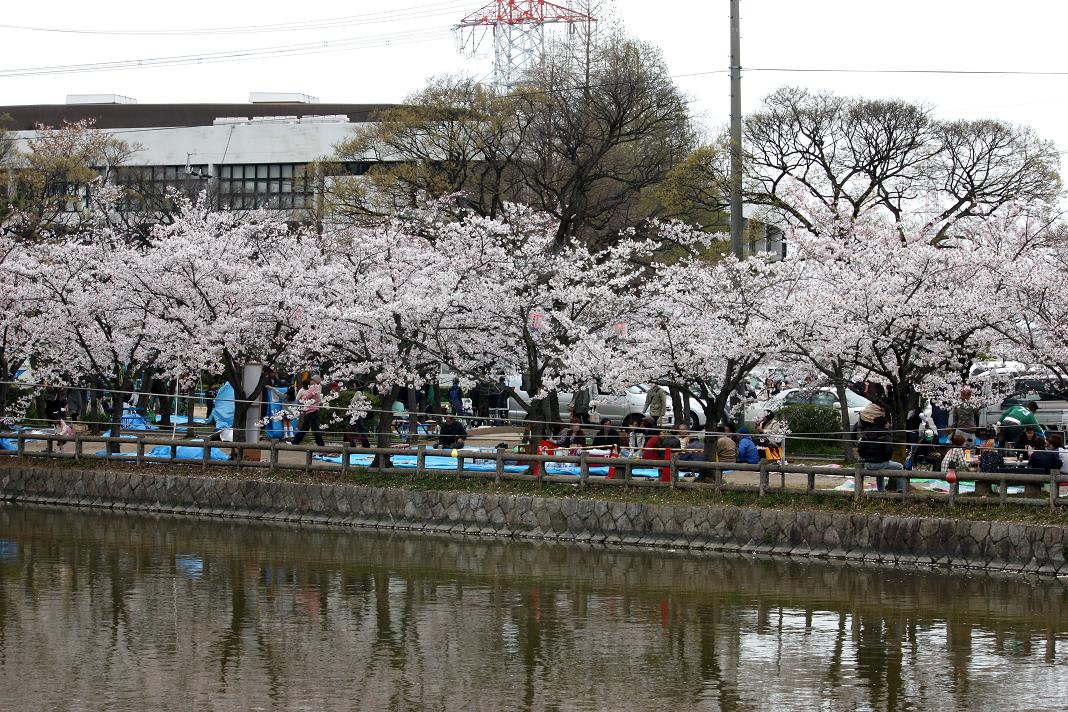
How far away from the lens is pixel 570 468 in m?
25.1

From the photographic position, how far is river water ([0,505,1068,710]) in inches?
490

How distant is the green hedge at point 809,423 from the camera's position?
29000 mm

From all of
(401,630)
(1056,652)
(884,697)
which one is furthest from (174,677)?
(1056,652)

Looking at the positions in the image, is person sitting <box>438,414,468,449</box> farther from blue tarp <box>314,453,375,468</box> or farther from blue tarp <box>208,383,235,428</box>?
blue tarp <box>208,383,235,428</box>

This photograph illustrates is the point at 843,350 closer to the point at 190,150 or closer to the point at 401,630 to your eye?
the point at 401,630

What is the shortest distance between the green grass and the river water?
1228mm

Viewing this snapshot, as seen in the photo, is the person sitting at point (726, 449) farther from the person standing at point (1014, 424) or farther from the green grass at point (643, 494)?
the person standing at point (1014, 424)

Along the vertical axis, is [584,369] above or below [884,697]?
above

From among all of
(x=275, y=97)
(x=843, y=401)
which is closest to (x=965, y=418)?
(x=843, y=401)

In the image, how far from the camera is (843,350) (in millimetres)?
21391

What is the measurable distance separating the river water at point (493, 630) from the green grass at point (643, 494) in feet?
4.03

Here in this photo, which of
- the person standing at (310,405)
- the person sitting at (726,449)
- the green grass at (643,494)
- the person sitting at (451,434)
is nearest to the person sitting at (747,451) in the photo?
the person sitting at (726,449)

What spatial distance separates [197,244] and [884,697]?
61.1 feet

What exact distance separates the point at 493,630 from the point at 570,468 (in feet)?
31.9
